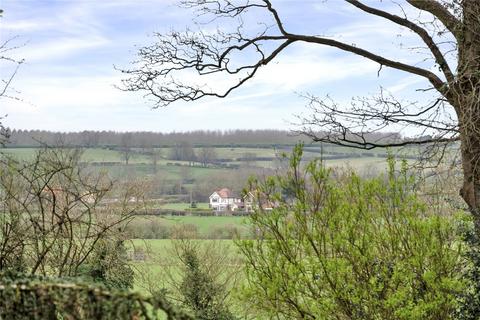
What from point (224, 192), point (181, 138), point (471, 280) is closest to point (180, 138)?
point (181, 138)

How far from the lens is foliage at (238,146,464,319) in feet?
19.8

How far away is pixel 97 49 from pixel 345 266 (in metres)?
19.8

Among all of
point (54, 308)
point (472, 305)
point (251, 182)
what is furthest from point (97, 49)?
point (54, 308)

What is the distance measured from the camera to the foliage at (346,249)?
605cm

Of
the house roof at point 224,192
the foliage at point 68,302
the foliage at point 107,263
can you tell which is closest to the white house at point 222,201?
the house roof at point 224,192

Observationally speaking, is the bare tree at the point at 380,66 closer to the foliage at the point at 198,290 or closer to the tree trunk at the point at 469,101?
the tree trunk at the point at 469,101

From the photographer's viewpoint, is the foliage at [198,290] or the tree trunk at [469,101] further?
the foliage at [198,290]

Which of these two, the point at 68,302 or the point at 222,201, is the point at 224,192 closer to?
the point at 222,201

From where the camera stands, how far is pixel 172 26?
28.6ft

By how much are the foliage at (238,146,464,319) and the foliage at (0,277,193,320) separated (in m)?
4.02

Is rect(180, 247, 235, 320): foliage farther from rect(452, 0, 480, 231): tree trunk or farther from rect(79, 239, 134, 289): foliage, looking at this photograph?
rect(452, 0, 480, 231): tree trunk

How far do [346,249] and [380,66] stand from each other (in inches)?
113

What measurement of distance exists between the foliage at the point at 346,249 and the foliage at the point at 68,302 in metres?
4.02

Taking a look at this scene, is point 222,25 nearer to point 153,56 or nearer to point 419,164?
point 153,56
